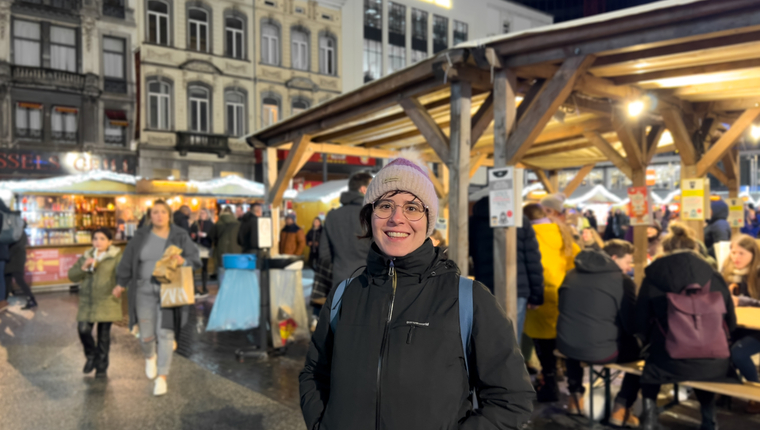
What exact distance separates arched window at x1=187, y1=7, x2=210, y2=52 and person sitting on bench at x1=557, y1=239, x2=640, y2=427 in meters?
22.3

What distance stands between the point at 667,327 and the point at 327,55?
949 inches

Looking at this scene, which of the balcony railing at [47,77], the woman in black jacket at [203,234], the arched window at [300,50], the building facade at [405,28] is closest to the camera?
the woman in black jacket at [203,234]

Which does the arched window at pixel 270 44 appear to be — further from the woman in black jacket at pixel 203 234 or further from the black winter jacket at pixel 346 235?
the black winter jacket at pixel 346 235

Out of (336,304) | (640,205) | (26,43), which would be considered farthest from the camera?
(26,43)

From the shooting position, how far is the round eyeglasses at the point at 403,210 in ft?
5.91

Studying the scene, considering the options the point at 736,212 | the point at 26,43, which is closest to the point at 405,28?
the point at 26,43

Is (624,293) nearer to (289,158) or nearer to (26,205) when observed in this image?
(289,158)

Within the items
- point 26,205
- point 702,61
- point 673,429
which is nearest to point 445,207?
point 702,61

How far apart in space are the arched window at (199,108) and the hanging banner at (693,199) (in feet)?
66.3

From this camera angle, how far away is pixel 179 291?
5031 mm

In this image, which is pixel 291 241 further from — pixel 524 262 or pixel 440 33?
pixel 440 33

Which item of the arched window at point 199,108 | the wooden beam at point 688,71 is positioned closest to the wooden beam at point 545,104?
the wooden beam at point 688,71

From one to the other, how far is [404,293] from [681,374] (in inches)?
A: 117

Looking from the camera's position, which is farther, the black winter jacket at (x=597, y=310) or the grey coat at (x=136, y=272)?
the grey coat at (x=136, y=272)
